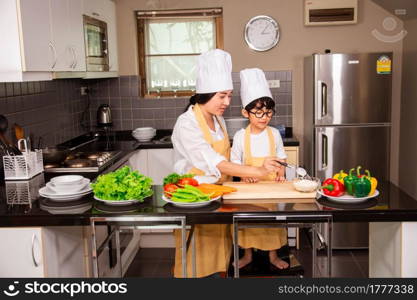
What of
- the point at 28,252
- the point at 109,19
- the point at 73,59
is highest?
the point at 109,19

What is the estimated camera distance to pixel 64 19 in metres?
3.46

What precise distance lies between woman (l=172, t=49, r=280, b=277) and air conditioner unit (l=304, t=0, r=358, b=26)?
2283 millimetres

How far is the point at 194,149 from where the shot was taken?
2.78 meters

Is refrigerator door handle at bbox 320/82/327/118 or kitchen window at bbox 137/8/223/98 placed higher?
kitchen window at bbox 137/8/223/98

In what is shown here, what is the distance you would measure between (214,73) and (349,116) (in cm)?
209

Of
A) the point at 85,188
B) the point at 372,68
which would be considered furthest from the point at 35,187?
the point at 372,68

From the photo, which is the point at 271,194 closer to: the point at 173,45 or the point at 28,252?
the point at 28,252

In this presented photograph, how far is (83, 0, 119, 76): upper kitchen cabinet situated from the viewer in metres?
4.24

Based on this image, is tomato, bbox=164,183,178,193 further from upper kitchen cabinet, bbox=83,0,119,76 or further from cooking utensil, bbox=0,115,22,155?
upper kitchen cabinet, bbox=83,0,119,76

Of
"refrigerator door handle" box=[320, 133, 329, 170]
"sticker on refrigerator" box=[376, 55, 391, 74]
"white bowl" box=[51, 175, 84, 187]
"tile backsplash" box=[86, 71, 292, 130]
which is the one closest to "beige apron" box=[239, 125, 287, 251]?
"white bowl" box=[51, 175, 84, 187]

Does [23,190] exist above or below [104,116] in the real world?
below

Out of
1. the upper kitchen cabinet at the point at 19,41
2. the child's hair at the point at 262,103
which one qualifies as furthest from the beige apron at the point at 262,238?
the upper kitchen cabinet at the point at 19,41

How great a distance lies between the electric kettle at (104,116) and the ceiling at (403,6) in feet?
8.88

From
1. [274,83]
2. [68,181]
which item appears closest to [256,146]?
[68,181]
